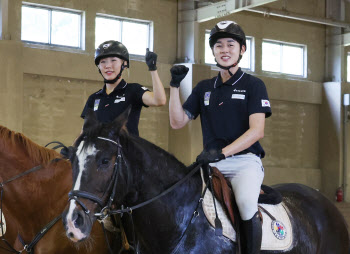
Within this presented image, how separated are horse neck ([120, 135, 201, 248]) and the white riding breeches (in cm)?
30

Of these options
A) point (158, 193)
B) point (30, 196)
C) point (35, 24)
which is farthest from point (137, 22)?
point (158, 193)

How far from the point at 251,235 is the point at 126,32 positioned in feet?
37.7

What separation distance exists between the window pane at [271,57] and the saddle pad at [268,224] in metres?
13.2

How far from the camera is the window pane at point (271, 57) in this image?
56.5 feet

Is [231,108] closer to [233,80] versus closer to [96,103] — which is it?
[233,80]

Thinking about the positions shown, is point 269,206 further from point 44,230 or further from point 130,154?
point 44,230

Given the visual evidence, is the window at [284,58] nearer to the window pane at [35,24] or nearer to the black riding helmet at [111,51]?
the window pane at [35,24]

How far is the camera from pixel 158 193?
137 inches

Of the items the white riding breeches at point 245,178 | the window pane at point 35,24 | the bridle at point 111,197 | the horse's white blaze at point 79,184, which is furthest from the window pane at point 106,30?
the horse's white blaze at point 79,184

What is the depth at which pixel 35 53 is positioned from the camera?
13039 millimetres

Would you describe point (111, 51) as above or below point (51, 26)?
below

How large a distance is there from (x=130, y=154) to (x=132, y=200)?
270mm

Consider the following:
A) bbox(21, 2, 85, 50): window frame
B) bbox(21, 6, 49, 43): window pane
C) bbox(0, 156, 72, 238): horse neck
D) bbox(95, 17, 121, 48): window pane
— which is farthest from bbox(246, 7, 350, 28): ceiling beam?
bbox(0, 156, 72, 238): horse neck

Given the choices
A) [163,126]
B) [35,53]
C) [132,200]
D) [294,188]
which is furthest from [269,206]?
[163,126]
